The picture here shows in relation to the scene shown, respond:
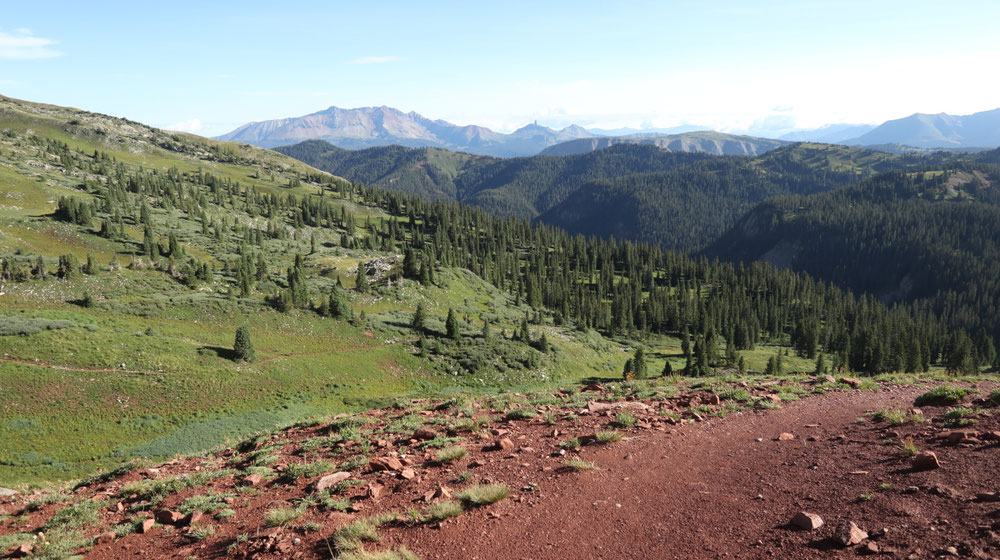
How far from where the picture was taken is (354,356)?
5988 cm

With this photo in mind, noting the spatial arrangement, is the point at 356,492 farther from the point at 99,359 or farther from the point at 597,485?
the point at 99,359

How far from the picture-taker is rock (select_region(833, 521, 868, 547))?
9211 millimetres

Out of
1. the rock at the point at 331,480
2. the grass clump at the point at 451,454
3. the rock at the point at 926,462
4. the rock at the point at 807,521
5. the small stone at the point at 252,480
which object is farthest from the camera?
the small stone at the point at 252,480

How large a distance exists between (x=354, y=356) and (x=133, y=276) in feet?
151

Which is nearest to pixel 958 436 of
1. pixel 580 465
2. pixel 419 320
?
pixel 580 465

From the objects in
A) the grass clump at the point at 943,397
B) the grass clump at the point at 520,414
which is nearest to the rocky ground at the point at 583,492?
the grass clump at the point at 520,414

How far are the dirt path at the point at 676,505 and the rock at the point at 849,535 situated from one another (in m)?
0.44

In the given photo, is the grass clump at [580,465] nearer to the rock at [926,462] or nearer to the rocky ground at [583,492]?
the rocky ground at [583,492]

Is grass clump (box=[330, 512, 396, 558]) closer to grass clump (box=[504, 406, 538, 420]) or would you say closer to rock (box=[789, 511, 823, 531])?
grass clump (box=[504, 406, 538, 420])

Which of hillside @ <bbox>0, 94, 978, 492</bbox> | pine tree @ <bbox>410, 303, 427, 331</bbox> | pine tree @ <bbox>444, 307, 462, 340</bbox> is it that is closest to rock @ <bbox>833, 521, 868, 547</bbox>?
hillside @ <bbox>0, 94, 978, 492</bbox>

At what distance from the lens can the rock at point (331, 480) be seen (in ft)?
46.5

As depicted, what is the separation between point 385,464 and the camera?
15156 mm

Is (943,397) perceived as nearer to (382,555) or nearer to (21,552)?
(382,555)

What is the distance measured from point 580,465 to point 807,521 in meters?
6.03
